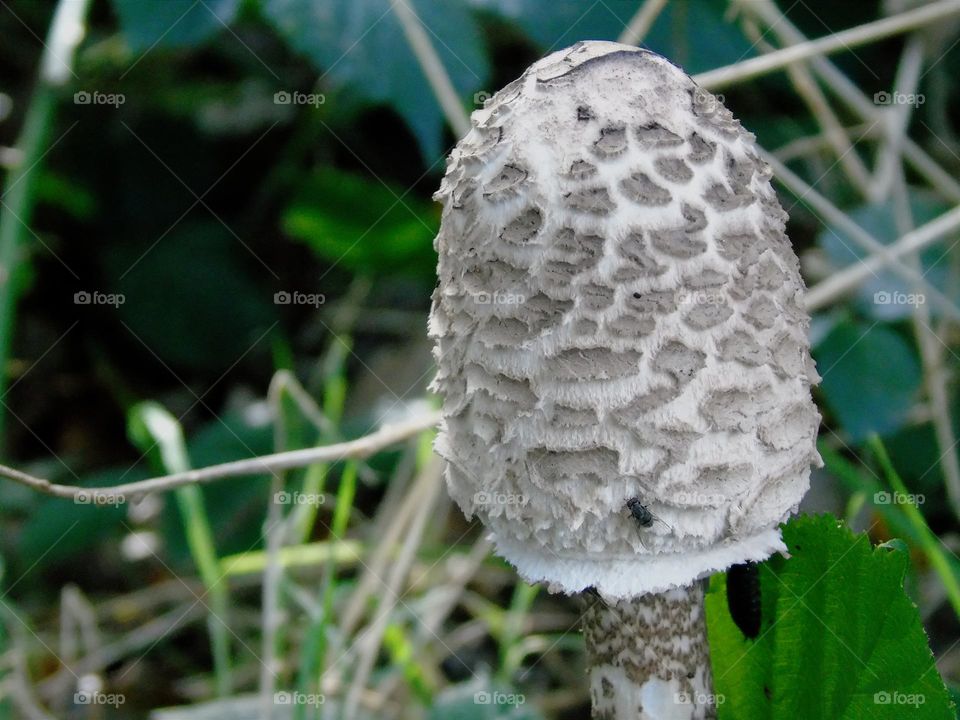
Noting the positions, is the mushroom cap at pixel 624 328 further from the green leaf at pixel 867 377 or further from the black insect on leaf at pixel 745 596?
the green leaf at pixel 867 377

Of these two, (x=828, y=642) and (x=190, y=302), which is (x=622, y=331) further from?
(x=190, y=302)

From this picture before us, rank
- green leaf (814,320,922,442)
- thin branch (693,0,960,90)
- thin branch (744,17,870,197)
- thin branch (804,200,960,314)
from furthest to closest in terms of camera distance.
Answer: thin branch (744,17,870,197), green leaf (814,320,922,442), thin branch (804,200,960,314), thin branch (693,0,960,90)

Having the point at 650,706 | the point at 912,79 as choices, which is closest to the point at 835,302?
the point at 912,79

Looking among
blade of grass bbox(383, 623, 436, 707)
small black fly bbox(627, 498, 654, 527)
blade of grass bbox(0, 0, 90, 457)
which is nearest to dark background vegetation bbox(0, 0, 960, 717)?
blade of grass bbox(0, 0, 90, 457)

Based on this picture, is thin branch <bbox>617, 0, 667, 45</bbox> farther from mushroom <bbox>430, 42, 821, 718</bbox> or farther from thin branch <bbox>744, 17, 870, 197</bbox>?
mushroom <bbox>430, 42, 821, 718</bbox>

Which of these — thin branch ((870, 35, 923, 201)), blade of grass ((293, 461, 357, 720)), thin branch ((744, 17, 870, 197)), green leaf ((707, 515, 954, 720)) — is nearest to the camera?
green leaf ((707, 515, 954, 720))

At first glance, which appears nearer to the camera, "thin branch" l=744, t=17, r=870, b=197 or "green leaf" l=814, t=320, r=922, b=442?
"green leaf" l=814, t=320, r=922, b=442

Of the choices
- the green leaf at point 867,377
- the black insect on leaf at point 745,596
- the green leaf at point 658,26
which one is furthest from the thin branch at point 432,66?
the black insect on leaf at point 745,596
